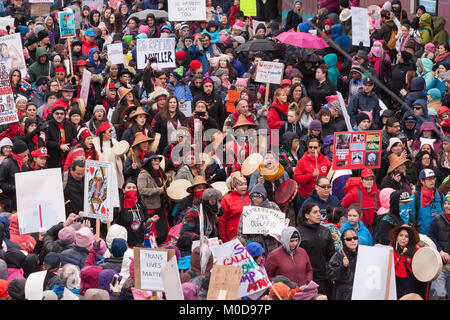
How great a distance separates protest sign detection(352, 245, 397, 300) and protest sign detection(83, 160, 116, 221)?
3.57 meters

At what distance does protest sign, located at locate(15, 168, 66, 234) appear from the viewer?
11523 mm

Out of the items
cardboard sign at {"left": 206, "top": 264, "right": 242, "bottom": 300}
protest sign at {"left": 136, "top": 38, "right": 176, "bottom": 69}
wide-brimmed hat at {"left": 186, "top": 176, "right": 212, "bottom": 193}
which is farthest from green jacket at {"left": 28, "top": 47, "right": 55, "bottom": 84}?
cardboard sign at {"left": 206, "top": 264, "right": 242, "bottom": 300}

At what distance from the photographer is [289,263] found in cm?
1024

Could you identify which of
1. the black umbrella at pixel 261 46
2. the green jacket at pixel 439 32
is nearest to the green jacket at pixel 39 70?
the black umbrella at pixel 261 46

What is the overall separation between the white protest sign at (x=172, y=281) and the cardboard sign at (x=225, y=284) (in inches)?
9.6

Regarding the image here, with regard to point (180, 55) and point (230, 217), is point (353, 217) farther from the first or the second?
point (180, 55)

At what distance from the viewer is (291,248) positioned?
10328 millimetres

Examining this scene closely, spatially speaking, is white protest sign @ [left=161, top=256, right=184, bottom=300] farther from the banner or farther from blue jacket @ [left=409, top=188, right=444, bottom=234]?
the banner

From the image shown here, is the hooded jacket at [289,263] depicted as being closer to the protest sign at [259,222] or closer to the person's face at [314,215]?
the person's face at [314,215]

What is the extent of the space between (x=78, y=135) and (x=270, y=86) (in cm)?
393

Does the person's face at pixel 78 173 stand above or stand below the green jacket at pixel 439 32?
below

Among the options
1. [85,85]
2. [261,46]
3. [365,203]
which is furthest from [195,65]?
[365,203]

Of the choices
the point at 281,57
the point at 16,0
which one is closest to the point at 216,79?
the point at 281,57

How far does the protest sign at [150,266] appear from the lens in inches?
346
